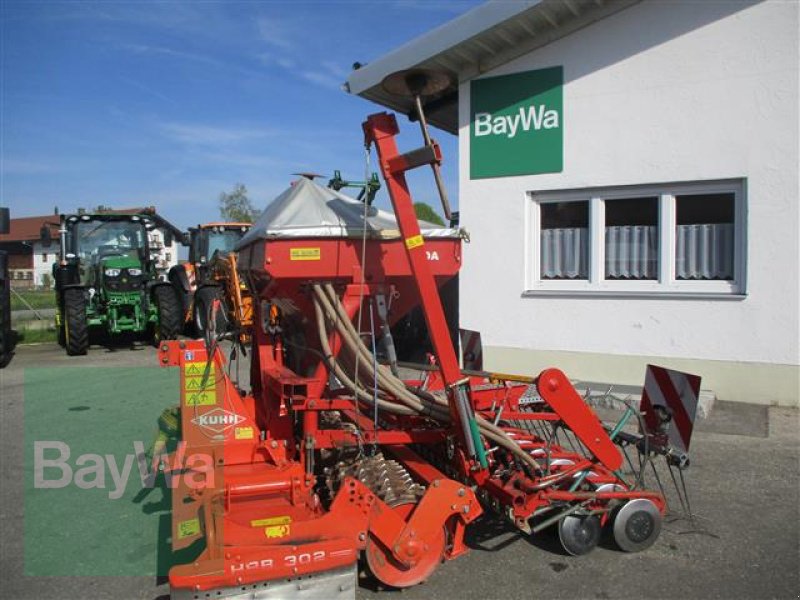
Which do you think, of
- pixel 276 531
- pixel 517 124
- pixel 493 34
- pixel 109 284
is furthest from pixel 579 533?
pixel 109 284

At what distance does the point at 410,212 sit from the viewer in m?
3.86

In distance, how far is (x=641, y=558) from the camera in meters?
3.96

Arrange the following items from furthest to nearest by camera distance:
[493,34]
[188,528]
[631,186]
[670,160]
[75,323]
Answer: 1. [75,323]
2. [493,34]
3. [631,186]
4. [670,160]
5. [188,528]

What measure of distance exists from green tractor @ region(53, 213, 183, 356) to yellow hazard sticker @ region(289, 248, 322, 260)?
993 cm

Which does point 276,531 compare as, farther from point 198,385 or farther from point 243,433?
point 198,385

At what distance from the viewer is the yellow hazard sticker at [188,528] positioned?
3730mm

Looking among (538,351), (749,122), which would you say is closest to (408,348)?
(538,351)

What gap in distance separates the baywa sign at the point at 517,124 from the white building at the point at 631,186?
2cm

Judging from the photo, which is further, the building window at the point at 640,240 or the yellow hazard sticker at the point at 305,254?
the building window at the point at 640,240

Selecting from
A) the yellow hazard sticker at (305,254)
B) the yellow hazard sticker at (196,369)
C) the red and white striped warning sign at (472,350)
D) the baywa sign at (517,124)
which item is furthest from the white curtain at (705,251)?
the yellow hazard sticker at (196,369)

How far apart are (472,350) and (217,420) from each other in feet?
7.34

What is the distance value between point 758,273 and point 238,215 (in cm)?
4037

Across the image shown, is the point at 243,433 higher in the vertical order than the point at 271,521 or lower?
higher

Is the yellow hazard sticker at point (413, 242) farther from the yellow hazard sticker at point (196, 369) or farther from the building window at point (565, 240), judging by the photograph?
the building window at point (565, 240)
